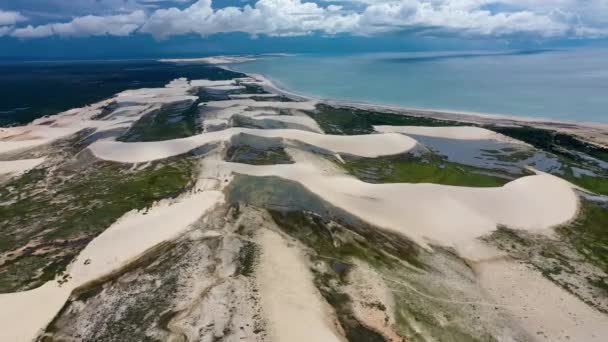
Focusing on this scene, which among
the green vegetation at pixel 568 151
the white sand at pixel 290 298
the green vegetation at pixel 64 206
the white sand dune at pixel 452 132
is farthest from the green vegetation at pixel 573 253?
the green vegetation at pixel 64 206

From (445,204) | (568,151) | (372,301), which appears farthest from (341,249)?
(568,151)

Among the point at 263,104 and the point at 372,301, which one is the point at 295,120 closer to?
the point at 263,104

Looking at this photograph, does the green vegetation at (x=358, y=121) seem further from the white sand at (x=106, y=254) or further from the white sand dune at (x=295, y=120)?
the white sand at (x=106, y=254)

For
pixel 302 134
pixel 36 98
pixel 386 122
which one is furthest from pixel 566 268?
pixel 36 98

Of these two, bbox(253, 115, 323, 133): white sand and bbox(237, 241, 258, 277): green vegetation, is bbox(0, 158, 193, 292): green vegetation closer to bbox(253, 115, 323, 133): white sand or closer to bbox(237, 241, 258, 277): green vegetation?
bbox(237, 241, 258, 277): green vegetation

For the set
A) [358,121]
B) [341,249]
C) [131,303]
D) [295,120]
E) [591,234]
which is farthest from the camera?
[358,121]

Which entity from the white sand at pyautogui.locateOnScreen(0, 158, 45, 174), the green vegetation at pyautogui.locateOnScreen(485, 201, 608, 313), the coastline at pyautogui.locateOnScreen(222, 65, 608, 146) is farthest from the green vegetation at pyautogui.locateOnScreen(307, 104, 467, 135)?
the white sand at pyautogui.locateOnScreen(0, 158, 45, 174)
